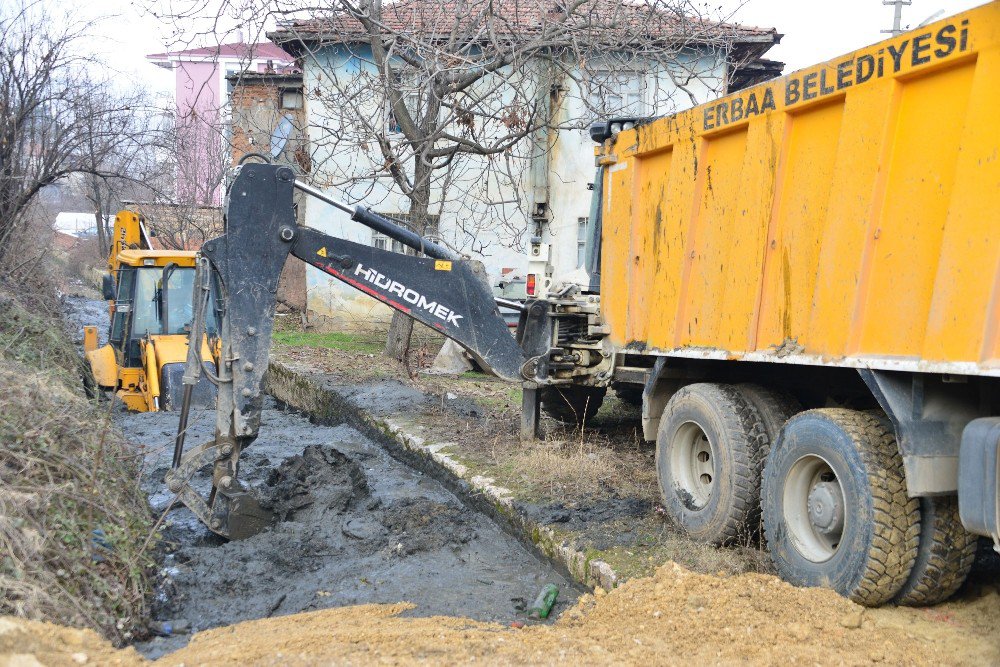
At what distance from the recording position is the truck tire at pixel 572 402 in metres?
8.57

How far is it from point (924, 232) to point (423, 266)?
3.94m

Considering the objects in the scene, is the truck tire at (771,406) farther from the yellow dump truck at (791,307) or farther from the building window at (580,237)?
the building window at (580,237)

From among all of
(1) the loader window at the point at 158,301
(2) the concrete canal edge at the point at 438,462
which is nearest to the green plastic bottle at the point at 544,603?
(2) the concrete canal edge at the point at 438,462

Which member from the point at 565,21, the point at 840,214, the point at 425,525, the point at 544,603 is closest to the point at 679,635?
the point at 544,603

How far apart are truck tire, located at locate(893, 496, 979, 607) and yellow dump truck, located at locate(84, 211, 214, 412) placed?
9033 mm

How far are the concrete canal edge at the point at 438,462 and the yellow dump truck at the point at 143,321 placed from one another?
1.66m

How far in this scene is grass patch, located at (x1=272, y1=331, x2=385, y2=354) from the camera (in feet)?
54.1

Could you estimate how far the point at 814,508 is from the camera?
445 cm

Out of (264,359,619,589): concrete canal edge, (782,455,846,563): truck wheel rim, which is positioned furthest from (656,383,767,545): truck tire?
(264,359,619,589): concrete canal edge

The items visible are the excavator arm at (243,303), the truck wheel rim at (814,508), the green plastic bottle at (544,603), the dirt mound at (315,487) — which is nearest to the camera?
the truck wheel rim at (814,508)

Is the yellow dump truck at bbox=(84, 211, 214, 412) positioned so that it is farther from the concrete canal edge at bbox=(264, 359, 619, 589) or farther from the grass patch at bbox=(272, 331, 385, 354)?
the grass patch at bbox=(272, 331, 385, 354)

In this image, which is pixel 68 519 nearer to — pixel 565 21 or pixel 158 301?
pixel 158 301

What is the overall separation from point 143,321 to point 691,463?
8.52 m

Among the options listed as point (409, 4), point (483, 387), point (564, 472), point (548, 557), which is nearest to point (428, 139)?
point (409, 4)
